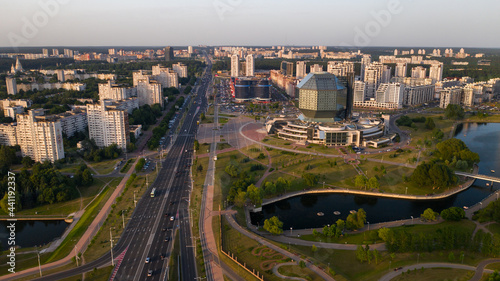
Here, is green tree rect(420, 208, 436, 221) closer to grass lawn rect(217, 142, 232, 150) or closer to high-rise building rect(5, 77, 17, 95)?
grass lawn rect(217, 142, 232, 150)

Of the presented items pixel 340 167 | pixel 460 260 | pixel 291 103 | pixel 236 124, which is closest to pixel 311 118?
pixel 236 124

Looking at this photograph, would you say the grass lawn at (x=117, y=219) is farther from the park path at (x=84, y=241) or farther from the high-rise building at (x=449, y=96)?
the high-rise building at (x=449, y=96)

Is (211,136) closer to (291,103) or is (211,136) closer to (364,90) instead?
(291,103)

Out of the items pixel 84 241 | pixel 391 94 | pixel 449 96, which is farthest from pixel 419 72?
pixel 84 241

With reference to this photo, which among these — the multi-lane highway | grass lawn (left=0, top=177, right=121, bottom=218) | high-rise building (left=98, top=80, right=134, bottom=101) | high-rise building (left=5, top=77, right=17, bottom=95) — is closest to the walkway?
the multi-lane highway

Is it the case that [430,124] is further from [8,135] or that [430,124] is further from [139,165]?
[8,135]

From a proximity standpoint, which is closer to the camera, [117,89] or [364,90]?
[117,89]

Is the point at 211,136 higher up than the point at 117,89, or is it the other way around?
the point at 117,89

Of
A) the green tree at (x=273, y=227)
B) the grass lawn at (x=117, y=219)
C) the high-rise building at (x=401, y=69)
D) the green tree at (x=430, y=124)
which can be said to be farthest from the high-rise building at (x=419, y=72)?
the green tree at (x=273, y=227)
